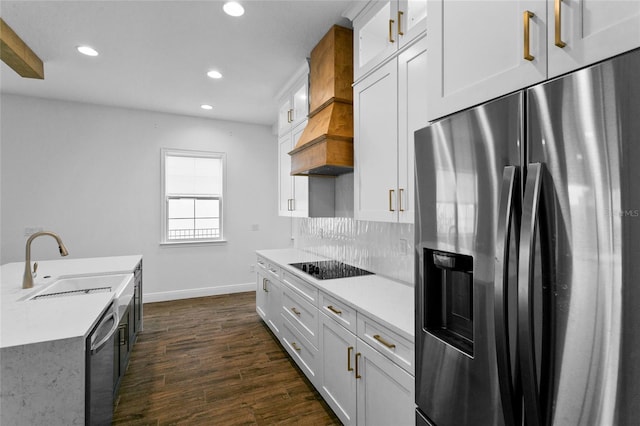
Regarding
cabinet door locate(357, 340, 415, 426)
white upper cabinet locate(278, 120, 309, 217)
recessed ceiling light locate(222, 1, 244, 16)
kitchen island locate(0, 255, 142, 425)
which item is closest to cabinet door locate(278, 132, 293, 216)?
white upper cabinet locate(278, 120, 309, 217)

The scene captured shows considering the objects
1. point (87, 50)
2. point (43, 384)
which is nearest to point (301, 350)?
point (43, 384)

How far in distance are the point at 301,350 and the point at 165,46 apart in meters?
2.97

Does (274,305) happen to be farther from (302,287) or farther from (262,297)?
(302,287)

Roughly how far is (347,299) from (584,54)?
1.54 m

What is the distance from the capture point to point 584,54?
2.55ft

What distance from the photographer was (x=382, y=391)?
163cm

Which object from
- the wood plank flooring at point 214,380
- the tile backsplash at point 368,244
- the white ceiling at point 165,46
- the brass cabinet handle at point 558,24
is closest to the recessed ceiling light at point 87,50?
the white ceiling at point 165,46

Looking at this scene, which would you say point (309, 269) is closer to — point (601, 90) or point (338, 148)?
point (338, 148)

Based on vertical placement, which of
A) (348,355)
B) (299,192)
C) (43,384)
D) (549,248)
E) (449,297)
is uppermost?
(299,192)

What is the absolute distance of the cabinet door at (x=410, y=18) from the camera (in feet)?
5.86

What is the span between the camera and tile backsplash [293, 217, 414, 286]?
237 cm

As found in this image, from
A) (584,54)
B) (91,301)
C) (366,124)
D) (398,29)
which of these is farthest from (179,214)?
(584,54)

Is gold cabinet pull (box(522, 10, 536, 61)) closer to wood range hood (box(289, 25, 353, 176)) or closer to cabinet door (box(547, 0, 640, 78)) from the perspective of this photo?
cabinet door (box(547, 0, 640, 78))

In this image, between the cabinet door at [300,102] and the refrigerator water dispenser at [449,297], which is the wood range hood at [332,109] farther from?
the refrigerator water dispenser at [449,297]
